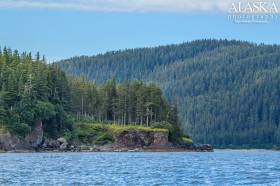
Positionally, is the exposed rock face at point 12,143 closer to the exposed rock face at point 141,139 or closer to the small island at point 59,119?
the small island at point 59,119

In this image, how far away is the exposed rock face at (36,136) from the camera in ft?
522

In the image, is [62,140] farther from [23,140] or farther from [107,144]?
[107,144]

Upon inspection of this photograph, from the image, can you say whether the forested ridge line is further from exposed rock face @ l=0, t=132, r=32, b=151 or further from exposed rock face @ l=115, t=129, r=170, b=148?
exposed rock face @ l=115, t=129, r=170, b=148

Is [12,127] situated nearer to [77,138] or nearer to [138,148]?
[77,138]

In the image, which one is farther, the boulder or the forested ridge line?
the boulder

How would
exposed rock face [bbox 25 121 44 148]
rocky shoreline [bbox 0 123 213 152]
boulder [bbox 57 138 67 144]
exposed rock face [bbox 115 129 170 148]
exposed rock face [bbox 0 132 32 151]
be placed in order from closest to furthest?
exposed rock face [bbox 0 132 32 151], rocky shoreline [bbox 0 123 213 152], exposed rock face [bbox 25 121 44 148], boulder [bbox 57 138 67 144], exposed rock face [bbox 115 129 170 148]

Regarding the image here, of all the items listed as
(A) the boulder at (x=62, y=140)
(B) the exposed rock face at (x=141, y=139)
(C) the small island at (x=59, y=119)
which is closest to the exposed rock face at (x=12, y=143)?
(C) the small island at (x=59, y=119)

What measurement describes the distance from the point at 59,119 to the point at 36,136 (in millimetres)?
12083

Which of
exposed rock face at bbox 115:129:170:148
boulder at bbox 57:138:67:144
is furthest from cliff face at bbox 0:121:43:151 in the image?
exposed rock face at bbox 115:129:170:148

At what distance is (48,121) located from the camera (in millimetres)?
169000

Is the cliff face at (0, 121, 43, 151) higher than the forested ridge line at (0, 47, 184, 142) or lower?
lower

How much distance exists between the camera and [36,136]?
16100 cm

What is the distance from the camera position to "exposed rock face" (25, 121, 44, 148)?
15915 centimetres

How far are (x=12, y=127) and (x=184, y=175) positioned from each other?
81.2 metres
